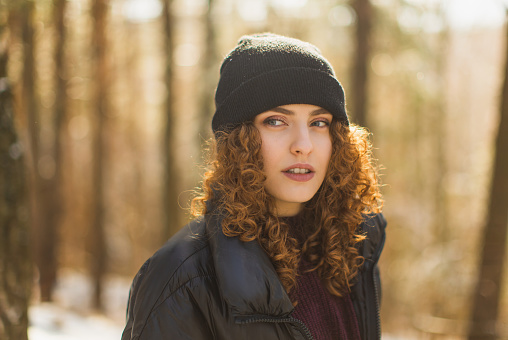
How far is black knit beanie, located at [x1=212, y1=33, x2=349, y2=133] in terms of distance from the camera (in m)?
2.11

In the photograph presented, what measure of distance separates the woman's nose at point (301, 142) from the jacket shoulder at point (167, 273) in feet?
2.02

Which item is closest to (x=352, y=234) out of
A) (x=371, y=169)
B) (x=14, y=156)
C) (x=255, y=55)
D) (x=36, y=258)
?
(x=371, y=169)

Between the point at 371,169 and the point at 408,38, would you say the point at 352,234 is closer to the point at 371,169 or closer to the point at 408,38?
the point at 371,169

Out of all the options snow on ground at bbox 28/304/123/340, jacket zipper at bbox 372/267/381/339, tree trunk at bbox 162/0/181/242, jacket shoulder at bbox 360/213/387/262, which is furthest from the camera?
tree trunk at bbox 162/0/181/242

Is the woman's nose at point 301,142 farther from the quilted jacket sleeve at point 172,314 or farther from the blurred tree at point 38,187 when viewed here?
the blurred tree at point 38,187

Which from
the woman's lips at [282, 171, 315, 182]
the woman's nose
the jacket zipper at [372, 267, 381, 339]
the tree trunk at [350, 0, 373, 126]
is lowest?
the jacket zipper at [372, 267, 381, 339]

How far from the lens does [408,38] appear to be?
29.9 feet

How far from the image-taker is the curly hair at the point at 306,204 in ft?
6.88

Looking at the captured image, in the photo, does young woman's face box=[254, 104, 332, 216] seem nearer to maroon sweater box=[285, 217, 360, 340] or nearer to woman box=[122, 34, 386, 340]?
woman box=[122, 34, 386, 340]

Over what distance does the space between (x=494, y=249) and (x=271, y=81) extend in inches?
171

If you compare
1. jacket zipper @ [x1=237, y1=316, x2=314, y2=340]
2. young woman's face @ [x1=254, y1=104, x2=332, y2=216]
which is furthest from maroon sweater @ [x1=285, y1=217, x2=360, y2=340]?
young woman's face @ [x1=254, y1=104, x2=332, y2=216]

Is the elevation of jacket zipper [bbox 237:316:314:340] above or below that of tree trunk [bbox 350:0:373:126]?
below

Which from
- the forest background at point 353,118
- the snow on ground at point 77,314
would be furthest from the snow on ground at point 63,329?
the forest background at point 353,118

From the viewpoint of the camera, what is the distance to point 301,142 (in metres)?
2.13
